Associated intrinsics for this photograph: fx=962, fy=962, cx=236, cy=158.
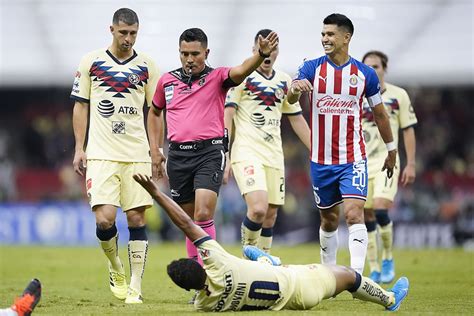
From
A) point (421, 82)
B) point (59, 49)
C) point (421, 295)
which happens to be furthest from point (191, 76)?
point (421, 82)

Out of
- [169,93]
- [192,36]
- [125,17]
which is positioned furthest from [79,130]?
[192,36]

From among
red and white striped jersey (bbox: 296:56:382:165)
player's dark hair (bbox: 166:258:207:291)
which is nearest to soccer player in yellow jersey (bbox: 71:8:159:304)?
red and white striped jersey (bbox: 296:56:382:165)

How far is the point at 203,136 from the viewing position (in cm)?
964

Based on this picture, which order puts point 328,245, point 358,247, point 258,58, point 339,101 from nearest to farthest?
point 258,58, point 358,247, point 339,101, point 328,245

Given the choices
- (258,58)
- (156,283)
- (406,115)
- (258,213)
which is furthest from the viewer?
(406,115)

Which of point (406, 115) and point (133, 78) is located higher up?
point (133, 78)

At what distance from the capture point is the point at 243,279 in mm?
7609

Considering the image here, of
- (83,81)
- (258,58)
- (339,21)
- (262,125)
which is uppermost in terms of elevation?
(339,21)

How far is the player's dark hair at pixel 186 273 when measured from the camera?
731 centimetres

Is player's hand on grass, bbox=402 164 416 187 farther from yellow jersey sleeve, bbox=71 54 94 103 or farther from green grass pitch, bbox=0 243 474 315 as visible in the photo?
yellow jersey sleeve, bbox=71 54 94 103

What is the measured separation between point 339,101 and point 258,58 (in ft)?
4.06

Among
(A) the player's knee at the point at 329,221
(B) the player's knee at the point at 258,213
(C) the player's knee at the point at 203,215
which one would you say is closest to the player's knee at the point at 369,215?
(B) the player's knee at the point at 258,213

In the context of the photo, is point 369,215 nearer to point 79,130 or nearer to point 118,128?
point 118,128

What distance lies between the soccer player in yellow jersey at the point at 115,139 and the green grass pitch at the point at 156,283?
26.4 inches
